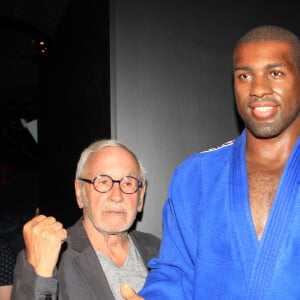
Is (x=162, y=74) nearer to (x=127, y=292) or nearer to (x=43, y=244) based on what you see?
(x=43, y=244)

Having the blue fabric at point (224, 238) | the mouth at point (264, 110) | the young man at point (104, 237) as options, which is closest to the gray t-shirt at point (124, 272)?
the young man at point (104, 237)

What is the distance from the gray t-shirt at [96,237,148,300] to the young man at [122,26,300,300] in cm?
34

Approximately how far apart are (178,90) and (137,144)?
292 millimetres

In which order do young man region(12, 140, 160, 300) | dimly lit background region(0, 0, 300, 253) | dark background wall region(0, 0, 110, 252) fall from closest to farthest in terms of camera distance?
young man region(12, 140, 160, 300), dimly lit background region(0, 0, 300, 253), dark background wall region(0, 0, 110, 252)

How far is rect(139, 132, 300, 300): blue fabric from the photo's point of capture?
123cm

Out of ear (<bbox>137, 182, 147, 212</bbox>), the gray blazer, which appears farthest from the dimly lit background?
the gray blazer

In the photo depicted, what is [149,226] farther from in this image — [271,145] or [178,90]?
[271,145]

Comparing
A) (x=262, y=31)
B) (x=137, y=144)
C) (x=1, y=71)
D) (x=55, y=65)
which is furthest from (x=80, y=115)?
(x=1, y=71)

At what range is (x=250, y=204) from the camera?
1.34 meters

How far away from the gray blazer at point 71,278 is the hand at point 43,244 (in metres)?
0.02

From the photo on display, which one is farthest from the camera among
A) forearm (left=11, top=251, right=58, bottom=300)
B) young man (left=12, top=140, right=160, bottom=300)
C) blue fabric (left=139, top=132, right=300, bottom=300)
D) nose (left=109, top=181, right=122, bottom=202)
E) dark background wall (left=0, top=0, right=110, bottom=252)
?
dark background wall (left=0, top=0, right=110, bottom=252)

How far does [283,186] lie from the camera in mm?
1288

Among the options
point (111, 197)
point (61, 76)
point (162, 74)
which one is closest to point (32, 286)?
point (111, 197)

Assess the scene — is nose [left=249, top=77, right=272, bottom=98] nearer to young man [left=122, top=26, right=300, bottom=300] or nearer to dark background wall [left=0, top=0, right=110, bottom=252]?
young man [left=122, top=26, right=300, bottom=300]
